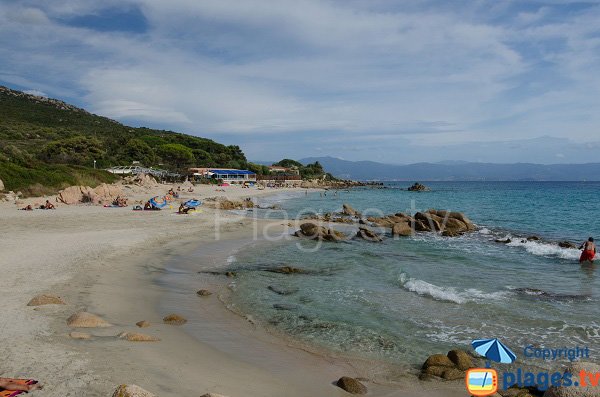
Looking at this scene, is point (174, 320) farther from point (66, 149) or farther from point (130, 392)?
point (66, 149)

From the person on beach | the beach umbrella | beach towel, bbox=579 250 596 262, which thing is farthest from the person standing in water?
the person on beach

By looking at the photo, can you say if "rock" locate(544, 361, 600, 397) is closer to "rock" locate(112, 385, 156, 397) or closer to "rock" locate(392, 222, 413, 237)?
"rock" locate(112, 385, 156, 397)

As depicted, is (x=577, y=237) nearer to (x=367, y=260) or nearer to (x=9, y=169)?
(x=367, y=260)

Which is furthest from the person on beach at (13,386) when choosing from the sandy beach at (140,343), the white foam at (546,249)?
the white foam at (546,249)

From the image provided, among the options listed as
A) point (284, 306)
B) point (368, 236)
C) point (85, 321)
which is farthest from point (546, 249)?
point (85, 321)

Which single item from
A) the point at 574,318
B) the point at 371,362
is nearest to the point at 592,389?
the point at 371,362

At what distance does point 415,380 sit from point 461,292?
277 inches

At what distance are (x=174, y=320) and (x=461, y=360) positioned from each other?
638 centimetres

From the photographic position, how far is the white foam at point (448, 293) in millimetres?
12928

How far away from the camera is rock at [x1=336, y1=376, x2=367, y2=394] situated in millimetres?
6934

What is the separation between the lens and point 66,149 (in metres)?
71.8

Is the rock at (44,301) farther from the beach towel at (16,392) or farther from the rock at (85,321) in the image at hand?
the beach towel at (16,392)

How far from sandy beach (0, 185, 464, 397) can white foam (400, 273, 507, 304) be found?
19.0 ft

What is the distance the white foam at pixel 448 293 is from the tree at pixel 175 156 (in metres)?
91.7
